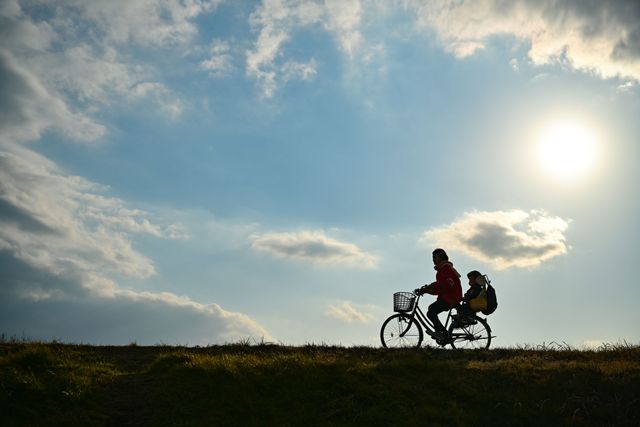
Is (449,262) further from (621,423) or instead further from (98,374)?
(98,374)

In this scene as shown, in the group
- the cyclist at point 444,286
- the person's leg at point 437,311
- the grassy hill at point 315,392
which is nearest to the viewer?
the grassy hill at point 315,392

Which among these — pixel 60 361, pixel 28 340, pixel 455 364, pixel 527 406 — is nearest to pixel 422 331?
pixel 455 364

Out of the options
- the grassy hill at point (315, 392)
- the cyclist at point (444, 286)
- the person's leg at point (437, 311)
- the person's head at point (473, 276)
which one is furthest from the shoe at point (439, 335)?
the grassy hill at point (315, 392)

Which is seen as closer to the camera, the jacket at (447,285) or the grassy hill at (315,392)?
the grassy hill at (315,392)

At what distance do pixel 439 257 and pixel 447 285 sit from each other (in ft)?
2.66

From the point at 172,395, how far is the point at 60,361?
3815mm

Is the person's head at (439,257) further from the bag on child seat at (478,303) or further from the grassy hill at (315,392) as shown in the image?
the grassy hill at (315,392)

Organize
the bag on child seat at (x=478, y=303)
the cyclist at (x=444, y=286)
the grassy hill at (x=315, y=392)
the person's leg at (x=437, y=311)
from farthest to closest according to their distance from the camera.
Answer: the bag on child seat at (x=478, y=303) < the person's leg at (x=437, y=311) < the cyclist at (x=444, y=286) < the grassy hill at (x=315, y=392)

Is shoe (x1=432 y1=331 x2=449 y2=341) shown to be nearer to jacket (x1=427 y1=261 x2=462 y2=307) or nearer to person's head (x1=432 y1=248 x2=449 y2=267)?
jacket (x1=427 y1=261 x2=462 y2=307)

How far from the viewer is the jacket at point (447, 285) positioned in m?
16.2

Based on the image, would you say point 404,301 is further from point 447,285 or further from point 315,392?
point 315,392

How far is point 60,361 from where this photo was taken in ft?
44.6

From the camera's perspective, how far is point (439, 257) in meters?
16.3

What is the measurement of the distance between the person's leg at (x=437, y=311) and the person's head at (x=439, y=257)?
111 centimetres
